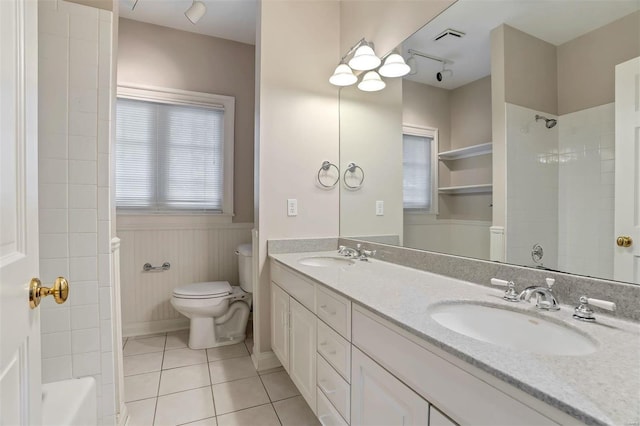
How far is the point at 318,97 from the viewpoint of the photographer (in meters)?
2.24

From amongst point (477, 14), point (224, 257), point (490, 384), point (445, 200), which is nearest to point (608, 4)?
point (477, 14)

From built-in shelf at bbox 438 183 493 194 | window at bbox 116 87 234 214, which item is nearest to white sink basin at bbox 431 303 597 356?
built-in shelf at bbox 438 183 493 194

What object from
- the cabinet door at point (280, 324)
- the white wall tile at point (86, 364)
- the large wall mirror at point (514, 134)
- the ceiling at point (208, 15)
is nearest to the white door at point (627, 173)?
the large wall mirror at point (514, 134)

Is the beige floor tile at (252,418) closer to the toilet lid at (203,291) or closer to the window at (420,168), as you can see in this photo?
the toilet lid at (203,291)

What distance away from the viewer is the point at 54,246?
1.36 metres

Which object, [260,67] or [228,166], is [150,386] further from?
[260,67]

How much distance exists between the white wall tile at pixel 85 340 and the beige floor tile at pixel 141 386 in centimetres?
58

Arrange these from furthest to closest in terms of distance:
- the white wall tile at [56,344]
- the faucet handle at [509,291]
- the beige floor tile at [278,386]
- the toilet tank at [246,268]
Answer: the toilet tank at [246,268]
the beige floor tile at [278,386]
the white wall tile at [56,344]
the faucet handle at [509,291]

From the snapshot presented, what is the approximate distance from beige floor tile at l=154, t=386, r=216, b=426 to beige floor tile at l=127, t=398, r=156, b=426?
0.03 metres

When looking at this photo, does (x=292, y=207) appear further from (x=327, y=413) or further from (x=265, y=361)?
(x=327, y=413)

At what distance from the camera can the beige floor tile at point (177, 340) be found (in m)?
2.48

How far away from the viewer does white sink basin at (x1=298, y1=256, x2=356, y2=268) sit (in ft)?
6.35

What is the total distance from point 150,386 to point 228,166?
1826mm

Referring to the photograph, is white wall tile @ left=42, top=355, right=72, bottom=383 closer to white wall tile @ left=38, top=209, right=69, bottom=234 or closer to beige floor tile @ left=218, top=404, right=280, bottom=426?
white wall tile @ left=38, top=209, right=69, bottom=234
